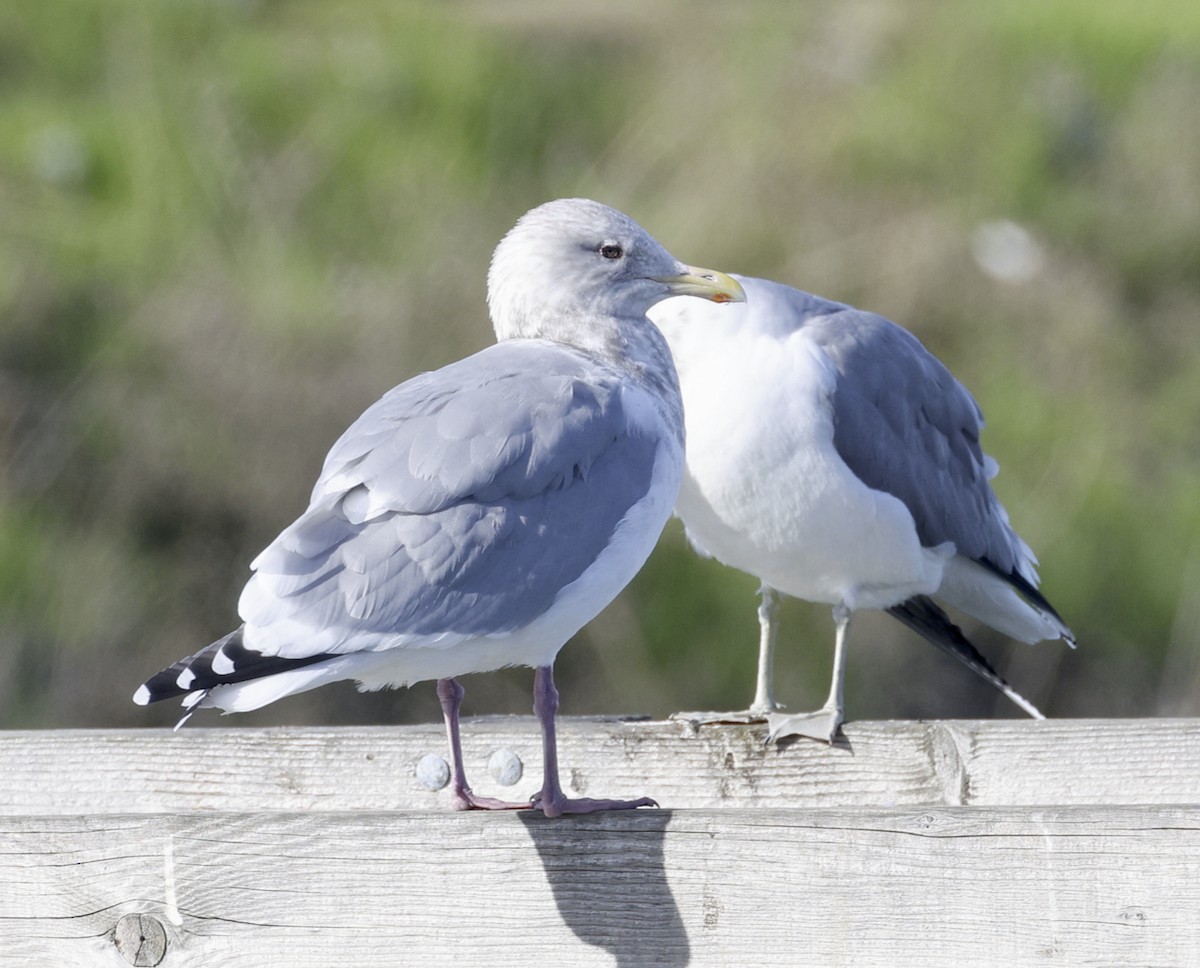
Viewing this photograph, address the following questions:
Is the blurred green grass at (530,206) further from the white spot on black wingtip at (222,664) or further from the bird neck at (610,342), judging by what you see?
the white spot on black wingtip at (222,664)

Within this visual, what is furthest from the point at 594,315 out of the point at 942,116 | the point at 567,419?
the point at 942,116

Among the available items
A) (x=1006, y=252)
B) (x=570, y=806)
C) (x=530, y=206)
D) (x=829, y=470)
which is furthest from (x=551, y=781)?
(x=1006, y=252)

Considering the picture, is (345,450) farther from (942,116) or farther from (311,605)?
(942,116)

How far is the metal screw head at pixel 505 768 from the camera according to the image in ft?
7.57

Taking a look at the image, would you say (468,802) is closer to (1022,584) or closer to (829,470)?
(829,470)

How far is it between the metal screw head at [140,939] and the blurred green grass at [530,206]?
3.08 m

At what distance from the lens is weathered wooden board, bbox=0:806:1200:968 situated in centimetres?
152

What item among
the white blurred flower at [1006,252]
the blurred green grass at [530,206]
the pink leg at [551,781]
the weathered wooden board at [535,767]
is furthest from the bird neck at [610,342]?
the white blurred flower at [1006,252]

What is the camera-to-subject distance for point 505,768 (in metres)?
2.31

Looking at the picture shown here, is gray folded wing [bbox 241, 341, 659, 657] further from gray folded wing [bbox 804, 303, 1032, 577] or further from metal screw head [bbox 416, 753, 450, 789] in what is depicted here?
gray folded wing [bbox 804, 303, 1032, 577]

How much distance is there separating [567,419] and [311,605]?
1.28 ft

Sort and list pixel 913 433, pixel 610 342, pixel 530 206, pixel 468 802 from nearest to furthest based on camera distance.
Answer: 1. pixel 468 802
2. pixel 610 342
3. pixel 913 433
4. pixel 530 206

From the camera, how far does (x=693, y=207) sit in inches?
221

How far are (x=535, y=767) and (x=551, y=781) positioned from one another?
0.54 m
